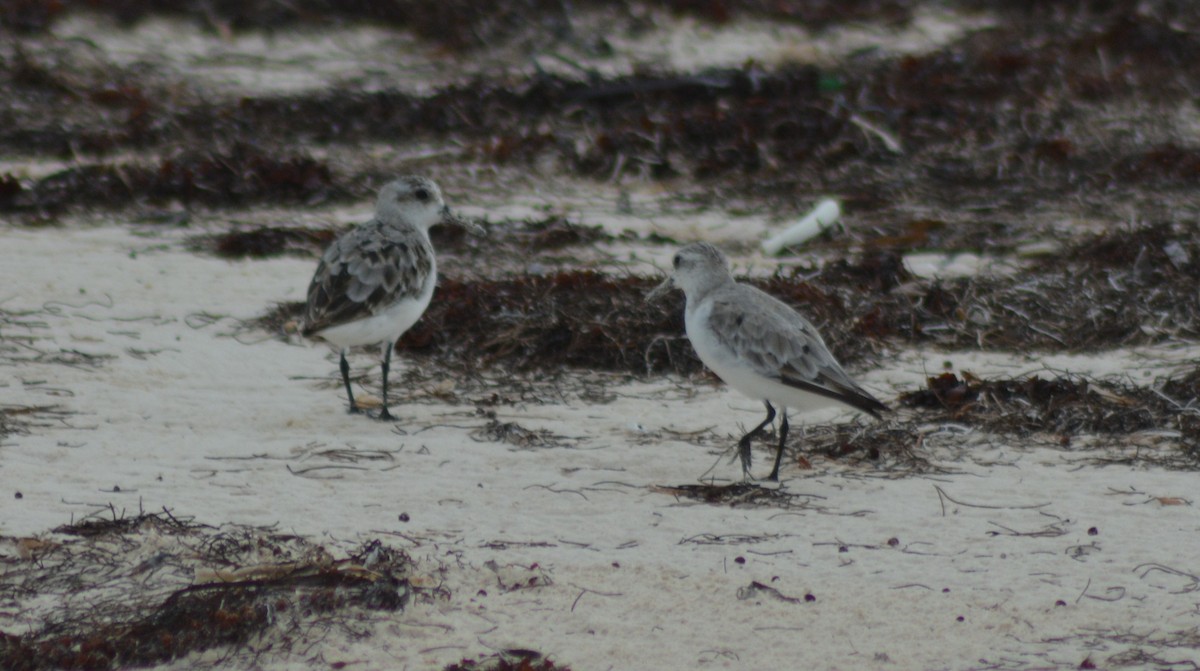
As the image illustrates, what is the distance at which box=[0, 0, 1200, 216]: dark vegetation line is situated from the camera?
41.3 feet

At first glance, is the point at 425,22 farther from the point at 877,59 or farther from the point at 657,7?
the point at 877,59

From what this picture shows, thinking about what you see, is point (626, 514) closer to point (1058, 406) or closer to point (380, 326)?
point (380, 326)

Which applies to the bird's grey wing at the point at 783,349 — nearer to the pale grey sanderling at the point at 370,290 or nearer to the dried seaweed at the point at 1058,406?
the dried seaweed at the point at 1058,406

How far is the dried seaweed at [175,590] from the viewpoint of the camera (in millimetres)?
4879

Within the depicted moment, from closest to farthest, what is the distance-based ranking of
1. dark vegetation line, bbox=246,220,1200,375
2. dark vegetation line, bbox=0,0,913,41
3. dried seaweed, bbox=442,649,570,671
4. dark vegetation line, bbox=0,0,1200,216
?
dried seaweed, bbox=442,649,570,671
dark vegetation line, bbox=246,220,1200,375
dark vegetation line, bbox=0,0,1200,216
dark vegetation line, bbox=0,0,913,41

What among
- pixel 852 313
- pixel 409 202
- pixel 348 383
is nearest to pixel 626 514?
pixel 348 383

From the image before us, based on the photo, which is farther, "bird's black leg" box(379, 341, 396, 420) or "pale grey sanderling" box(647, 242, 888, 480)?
"bird's black leg" box(379, 341, 396, 420)

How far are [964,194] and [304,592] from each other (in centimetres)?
896

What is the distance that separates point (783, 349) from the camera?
266 inches

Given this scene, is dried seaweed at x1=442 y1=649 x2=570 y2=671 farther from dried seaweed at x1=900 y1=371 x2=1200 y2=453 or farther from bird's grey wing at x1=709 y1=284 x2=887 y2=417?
dried seaweed at x1=900 y1=371 x2=1200 y2=453

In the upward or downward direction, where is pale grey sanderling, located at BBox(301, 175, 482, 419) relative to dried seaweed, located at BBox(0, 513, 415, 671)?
upward

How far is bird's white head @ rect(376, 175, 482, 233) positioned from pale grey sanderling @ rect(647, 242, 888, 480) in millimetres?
2163

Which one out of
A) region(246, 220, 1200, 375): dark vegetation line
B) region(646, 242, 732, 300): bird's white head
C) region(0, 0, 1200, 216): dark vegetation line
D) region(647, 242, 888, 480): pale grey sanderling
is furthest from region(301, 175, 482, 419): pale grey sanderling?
region(0, 0, 1200, 216): dark vegetation line

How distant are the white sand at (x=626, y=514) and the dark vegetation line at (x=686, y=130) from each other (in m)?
4.06
